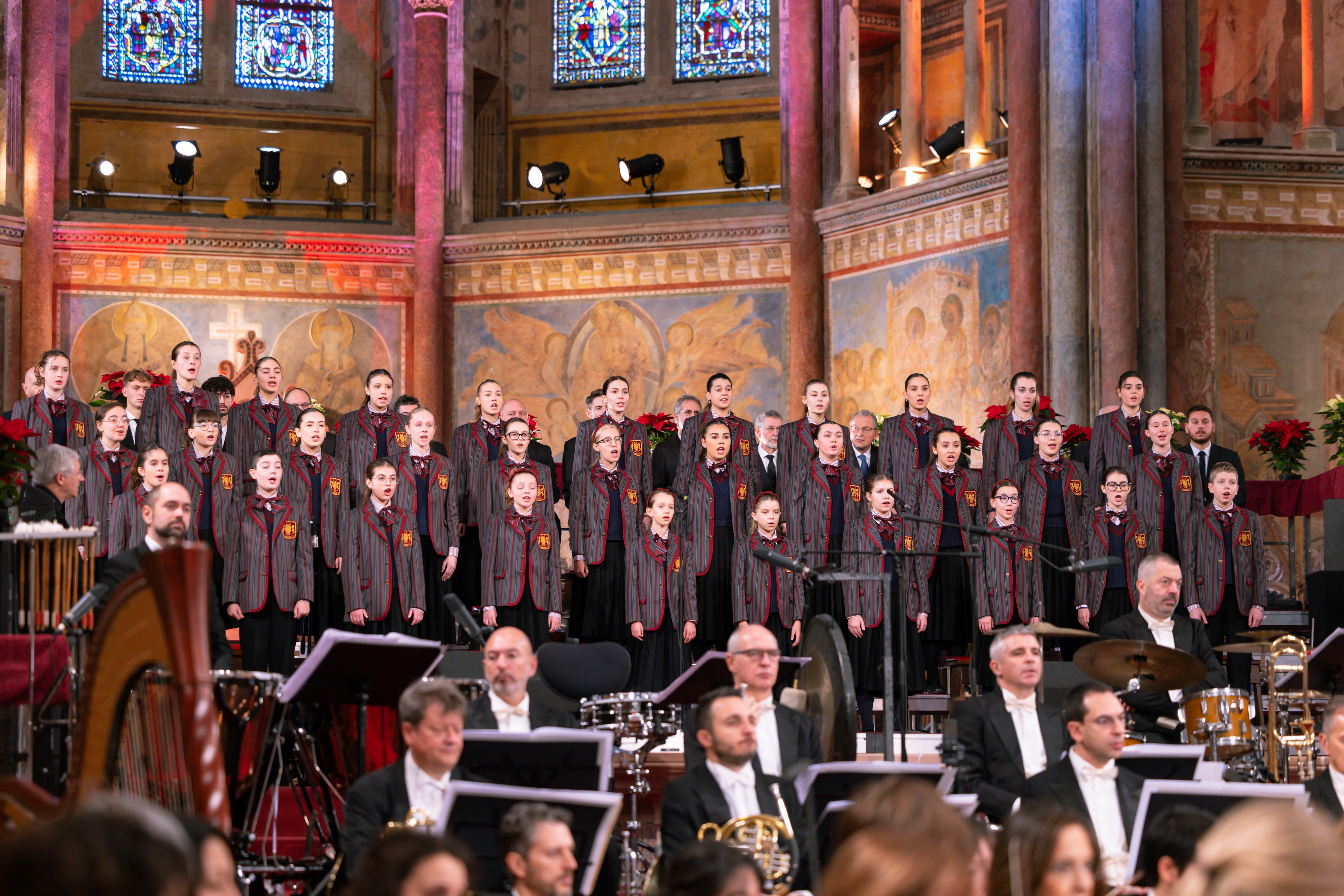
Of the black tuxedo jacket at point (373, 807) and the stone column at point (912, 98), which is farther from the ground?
the stone column at point (912, 98)

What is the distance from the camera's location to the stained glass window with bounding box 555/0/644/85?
57.1ft

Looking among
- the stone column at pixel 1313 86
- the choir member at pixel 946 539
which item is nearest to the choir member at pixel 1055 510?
the choir member at pixel 946 539

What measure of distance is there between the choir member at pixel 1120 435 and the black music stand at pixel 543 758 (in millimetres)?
5786

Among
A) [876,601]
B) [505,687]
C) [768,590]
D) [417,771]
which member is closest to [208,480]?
[768,590]

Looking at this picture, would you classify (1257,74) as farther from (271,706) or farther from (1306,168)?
(271,706)

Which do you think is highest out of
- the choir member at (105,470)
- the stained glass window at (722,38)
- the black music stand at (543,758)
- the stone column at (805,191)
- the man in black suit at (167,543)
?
the stained glass window at (722,38)

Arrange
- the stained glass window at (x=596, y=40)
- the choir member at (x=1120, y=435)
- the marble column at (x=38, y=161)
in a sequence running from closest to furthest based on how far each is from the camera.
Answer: the choir member at (x=1120, y=435), the marble column at (x=38, y=161), the stained glass window at (x=596, y=40)

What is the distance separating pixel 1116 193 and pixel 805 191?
344 centimetres

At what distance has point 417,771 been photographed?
16.8ft

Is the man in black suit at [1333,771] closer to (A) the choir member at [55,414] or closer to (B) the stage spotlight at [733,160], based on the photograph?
(A) the choir member at [55,414]

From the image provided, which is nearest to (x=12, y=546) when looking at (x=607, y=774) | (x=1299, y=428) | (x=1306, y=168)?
(x=607, y=774)

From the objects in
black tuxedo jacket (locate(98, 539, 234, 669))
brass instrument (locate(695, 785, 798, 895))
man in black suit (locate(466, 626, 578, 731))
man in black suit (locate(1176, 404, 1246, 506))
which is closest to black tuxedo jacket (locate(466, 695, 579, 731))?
→ man in black suit (locate(466, 626, 578, 731))

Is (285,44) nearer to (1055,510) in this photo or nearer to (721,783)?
(1055,510)

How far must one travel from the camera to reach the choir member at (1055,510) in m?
10.0
